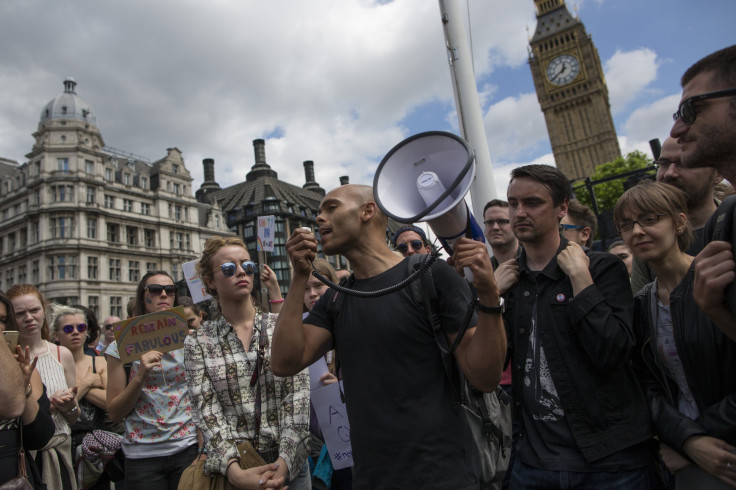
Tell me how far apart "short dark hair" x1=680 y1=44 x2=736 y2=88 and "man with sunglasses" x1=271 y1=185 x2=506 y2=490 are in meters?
0.86

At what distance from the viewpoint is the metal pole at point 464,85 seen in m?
→ 4.48

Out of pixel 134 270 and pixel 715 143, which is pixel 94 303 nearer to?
pixel 134 270

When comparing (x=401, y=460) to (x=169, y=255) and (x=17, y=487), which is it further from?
(x=169, y=255)

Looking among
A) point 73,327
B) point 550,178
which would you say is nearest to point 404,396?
point 550,178

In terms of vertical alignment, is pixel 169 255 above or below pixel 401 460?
above

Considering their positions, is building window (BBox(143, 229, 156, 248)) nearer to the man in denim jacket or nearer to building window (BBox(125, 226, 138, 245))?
building window (BBox(125, 226, 138, 245))

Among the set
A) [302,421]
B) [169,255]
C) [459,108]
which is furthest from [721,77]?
[169,255]

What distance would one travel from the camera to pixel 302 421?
2459mm

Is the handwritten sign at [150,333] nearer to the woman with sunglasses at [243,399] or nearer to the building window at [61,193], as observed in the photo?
the woman with sunglasses at [243,399]

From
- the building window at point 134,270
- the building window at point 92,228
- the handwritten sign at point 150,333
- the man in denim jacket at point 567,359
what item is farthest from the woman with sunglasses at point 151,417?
the building window at point 134,270

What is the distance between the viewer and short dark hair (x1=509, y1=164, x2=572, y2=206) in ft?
7.01

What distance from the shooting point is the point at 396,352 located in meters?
1.79

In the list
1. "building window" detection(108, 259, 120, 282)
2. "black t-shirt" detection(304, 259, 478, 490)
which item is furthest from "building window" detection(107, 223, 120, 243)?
"black t-shirt" detection(304, 259, 478, 490)

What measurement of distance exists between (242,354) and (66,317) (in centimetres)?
321
